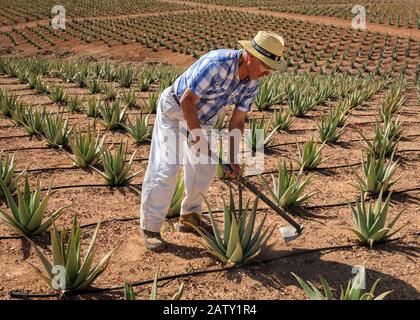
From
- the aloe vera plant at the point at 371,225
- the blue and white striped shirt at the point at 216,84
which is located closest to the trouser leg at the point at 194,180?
the blue and white striped shirt at the point at 216,84

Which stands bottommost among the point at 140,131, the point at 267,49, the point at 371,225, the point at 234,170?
the point at 371,225

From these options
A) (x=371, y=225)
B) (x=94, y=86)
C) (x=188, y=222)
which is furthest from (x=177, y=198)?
(x=94, y=86)

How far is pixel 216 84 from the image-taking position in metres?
2.95

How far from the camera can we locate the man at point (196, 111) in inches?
113

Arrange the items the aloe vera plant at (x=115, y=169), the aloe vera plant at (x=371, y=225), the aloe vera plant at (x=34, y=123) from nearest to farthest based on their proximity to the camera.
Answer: the aloe vera plant at (x=371, y=225) → the aloe vera plant at (x=115, y=169) → the aloe vera plant at (x=34, y=123)

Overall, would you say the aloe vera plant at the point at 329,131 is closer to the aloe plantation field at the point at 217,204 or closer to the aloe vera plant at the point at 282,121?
the aloe plantation field at the point at 217,204

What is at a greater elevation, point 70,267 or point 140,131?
point 140,131

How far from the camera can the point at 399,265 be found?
121 inches

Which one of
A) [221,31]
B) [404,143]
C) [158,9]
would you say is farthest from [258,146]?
[158,9]

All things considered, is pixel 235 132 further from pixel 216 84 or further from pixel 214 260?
pixel 214 260

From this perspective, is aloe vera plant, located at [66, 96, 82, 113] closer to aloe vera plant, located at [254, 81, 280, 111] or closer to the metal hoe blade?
aloe vera plant, located at [254, 81, 280, 111]

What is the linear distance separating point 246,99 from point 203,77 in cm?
49

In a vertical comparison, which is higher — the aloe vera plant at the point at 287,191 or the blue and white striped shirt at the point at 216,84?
the blue and white striped shirt at the point at 216,84

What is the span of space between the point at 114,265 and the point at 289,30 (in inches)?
1034
